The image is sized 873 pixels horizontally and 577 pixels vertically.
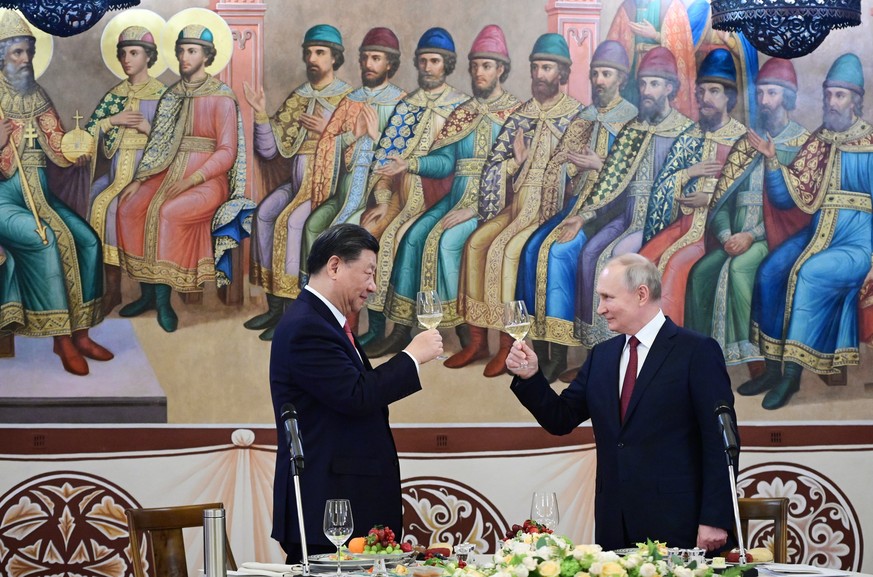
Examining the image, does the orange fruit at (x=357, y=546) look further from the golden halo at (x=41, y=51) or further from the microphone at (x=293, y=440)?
the golden halo at (x=41, y=51)

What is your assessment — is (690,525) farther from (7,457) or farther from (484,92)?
(7,457)

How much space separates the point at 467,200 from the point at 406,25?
888 millimetres

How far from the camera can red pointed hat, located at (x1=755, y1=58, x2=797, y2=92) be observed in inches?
230

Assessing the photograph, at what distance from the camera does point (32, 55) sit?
5.81 m

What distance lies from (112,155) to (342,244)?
2.33 meters

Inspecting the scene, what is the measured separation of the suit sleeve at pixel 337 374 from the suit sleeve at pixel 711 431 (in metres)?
0.90

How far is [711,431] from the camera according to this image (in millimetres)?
3832

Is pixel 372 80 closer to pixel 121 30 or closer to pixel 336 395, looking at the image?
pixel 121 30

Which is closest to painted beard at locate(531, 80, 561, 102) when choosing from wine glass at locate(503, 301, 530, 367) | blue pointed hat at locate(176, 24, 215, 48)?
blue pointed hat at locate(176, 24, 215, 48)

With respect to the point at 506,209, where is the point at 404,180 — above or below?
above

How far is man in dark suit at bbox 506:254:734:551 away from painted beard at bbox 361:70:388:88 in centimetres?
216

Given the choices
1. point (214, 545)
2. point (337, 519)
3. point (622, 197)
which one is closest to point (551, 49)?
point (622, 197)

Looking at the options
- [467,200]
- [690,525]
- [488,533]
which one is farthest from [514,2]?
[690,525]

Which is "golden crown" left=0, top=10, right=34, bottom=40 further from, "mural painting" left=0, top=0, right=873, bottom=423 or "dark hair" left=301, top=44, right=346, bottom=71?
"dark hair" left=301, top=44, right=346, bottom=71
